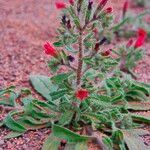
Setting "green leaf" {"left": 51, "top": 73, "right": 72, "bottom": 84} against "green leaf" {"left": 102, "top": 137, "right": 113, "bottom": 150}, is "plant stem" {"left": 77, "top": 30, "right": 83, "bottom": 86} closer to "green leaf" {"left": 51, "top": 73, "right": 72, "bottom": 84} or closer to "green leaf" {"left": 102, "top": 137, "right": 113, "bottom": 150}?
"green leaf" {"left": 51, "top": 73, "right": 72, "bottom": 84}

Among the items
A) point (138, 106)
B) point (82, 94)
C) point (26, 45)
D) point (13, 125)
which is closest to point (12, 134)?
point (13, 125)

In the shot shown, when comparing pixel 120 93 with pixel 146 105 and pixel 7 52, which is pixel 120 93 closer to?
pixel 146 105

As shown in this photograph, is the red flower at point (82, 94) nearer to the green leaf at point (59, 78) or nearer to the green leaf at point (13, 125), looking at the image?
the green leaf at point (59, 78)

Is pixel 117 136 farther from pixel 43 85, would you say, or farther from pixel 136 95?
pixel 43 85

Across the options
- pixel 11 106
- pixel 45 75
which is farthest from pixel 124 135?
pixel 45 75

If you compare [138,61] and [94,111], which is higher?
[138,61]

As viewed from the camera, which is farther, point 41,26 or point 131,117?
point 41,26

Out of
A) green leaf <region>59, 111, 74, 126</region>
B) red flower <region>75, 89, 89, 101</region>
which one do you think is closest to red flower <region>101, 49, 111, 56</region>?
red flower <region>75, 89, 89, 101</region>
